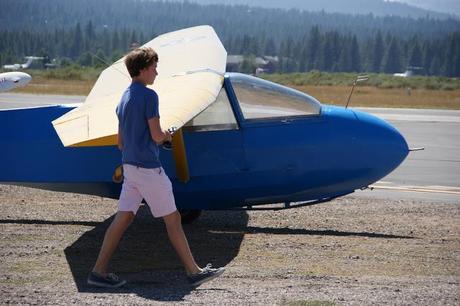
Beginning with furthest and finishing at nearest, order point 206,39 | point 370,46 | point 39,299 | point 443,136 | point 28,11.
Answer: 1. point 28,11
2. point 370,46
3. point 443,136
4. point 206,39
5. point 39,299

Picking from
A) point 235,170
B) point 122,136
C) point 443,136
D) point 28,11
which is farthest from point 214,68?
point 28,11

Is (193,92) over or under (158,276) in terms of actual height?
over

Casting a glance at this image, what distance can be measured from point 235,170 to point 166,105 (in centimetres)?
174

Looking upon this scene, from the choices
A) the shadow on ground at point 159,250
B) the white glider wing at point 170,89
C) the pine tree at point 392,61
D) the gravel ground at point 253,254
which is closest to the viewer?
the gravel ground at point 253,254

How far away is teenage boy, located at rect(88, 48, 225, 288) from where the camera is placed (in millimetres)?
7105

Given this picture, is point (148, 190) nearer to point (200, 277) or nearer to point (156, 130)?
point (156, 130)

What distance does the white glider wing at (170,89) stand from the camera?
26.9ft

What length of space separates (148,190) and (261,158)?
113 inches

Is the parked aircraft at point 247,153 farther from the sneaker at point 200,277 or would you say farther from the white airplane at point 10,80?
the white airplane at point 10,80

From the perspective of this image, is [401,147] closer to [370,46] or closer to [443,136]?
[443,136]

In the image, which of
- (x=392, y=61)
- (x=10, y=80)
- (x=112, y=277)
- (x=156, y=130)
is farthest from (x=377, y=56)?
(x=156, y=130)

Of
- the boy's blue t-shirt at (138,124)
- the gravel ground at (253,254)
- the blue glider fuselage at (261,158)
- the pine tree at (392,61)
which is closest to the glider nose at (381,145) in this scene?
the blue glider fuselage at (261,158)

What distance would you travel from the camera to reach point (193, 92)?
29.6 feet

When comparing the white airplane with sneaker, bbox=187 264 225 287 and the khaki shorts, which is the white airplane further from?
sneaker, bbox=187 264 225 287
